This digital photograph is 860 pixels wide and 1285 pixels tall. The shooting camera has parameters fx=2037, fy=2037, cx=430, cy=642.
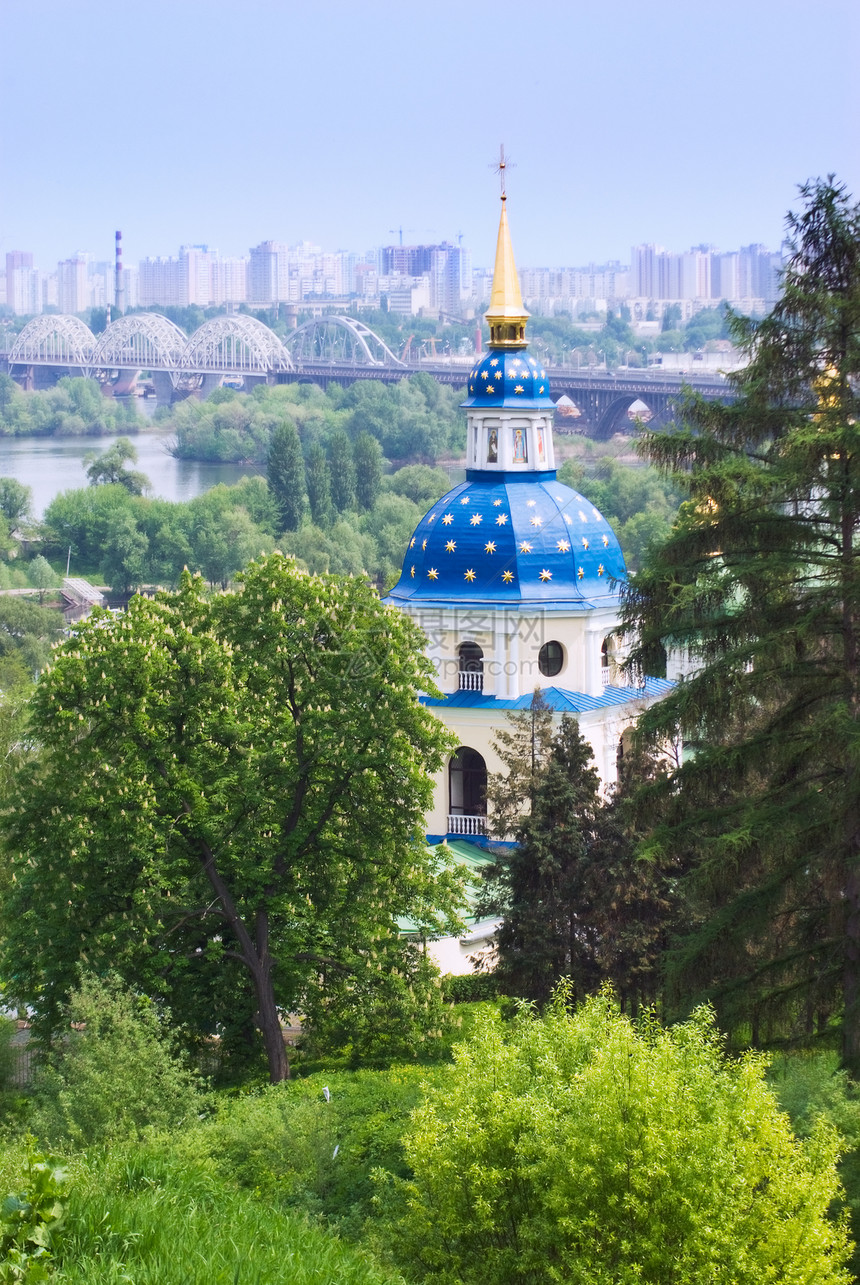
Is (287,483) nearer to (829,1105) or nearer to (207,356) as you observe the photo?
(829,1105)

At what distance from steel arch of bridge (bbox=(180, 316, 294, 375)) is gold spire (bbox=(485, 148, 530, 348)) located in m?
128

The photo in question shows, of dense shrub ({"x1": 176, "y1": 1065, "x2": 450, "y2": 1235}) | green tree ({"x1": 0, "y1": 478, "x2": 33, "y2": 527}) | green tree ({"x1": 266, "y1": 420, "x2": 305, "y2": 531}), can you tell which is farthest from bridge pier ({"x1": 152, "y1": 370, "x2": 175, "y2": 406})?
dense shrub ({"x1": 176, "y1": 1065, "x2": 450, "y2": 1235})

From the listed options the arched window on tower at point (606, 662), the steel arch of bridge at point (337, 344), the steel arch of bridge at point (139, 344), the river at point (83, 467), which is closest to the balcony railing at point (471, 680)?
the arched window on tower at point (606, 662)

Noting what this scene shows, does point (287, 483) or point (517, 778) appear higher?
point (287, 483)

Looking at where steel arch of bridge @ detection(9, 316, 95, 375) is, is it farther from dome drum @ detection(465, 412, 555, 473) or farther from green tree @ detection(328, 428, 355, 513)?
dome drum @ detection(465, 412, 555, 473)

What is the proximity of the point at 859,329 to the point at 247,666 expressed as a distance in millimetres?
8072

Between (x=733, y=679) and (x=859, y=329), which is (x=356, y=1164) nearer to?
(x=733, y=679)

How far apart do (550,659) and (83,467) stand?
95.4 metres

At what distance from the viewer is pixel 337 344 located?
7170 inches

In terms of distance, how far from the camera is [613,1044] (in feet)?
43.0

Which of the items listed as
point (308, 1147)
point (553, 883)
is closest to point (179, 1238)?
point (308, 1147)

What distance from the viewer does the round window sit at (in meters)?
34.4

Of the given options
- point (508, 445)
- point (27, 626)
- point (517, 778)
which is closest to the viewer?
point (517, 778)

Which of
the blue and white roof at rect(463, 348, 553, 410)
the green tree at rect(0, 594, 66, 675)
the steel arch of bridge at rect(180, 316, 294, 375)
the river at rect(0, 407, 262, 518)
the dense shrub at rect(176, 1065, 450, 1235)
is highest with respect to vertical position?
the steel arch of bridge at rect(180, 316, 294, 375)
